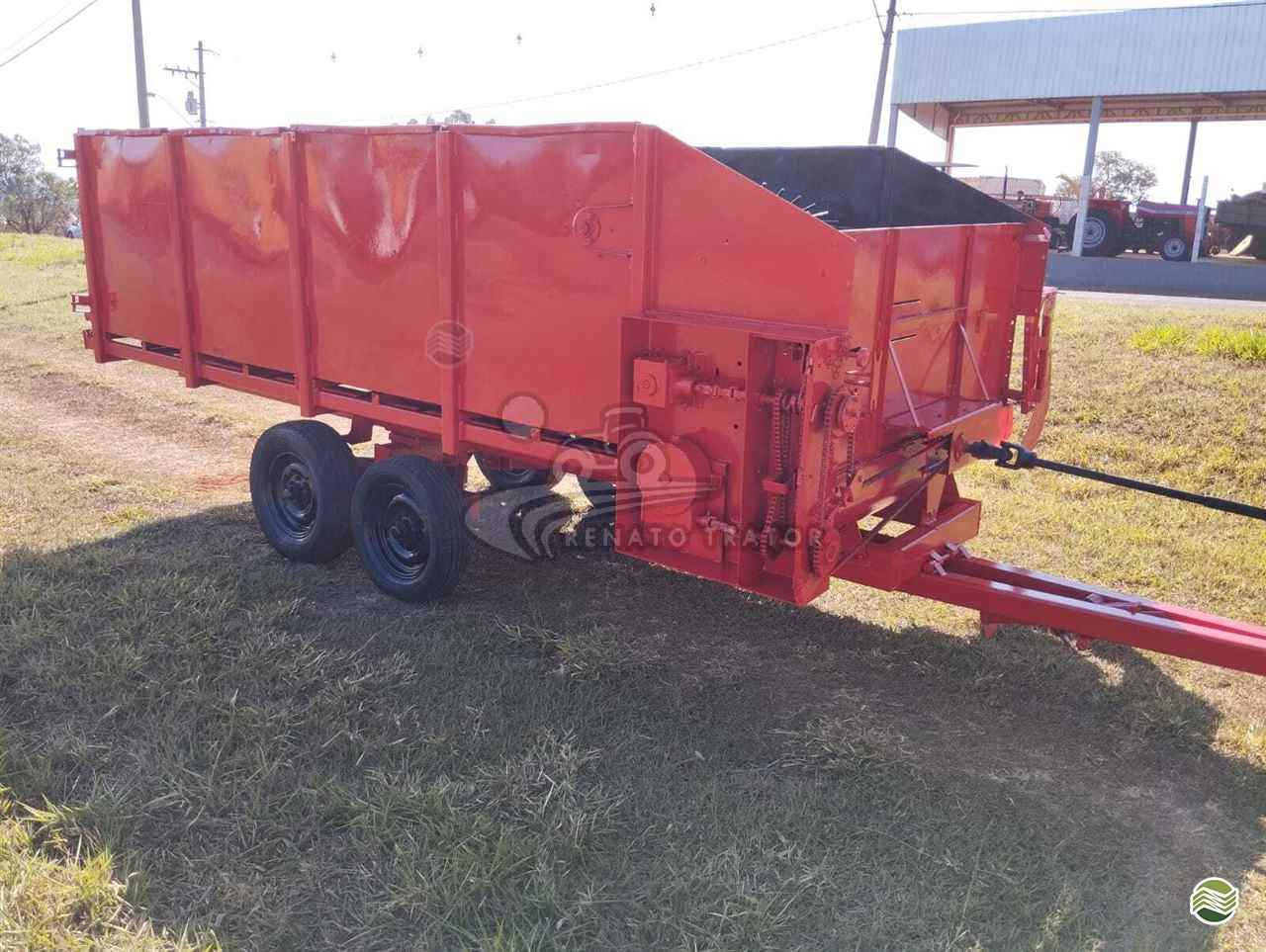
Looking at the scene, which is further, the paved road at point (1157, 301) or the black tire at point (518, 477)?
the paved road at point (1157, 301)

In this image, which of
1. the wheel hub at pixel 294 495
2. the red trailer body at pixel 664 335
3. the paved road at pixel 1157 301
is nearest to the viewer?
the red trailer body at pixel 664 335

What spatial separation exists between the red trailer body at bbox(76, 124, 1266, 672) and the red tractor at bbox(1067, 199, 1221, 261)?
1980cm

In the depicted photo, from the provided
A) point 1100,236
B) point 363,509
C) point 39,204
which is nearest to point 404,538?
point 363,509

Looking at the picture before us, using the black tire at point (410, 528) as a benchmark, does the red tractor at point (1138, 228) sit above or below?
above

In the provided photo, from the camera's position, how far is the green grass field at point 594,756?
3.11m

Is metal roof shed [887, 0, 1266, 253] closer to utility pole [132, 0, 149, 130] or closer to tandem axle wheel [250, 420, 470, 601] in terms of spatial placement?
utility pole [132, 0, 149, 130]

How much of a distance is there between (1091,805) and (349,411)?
388 cm

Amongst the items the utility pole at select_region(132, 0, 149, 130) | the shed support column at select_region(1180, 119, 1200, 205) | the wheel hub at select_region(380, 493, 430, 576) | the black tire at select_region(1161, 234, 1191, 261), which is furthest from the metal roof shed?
the wheel hub at select_region(380, 493, 430, 576)

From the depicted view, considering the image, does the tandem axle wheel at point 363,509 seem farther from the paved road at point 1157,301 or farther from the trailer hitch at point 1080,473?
the paved road at point 1157,301

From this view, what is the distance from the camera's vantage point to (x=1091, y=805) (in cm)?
372

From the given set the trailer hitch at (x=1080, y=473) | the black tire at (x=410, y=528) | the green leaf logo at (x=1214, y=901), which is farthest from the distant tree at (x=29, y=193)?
the green leaf logo at (x=1214, y=901)

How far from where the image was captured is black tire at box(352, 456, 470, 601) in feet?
16.7

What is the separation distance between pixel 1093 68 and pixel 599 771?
893 inches

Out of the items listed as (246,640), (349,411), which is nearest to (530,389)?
(349,411)
